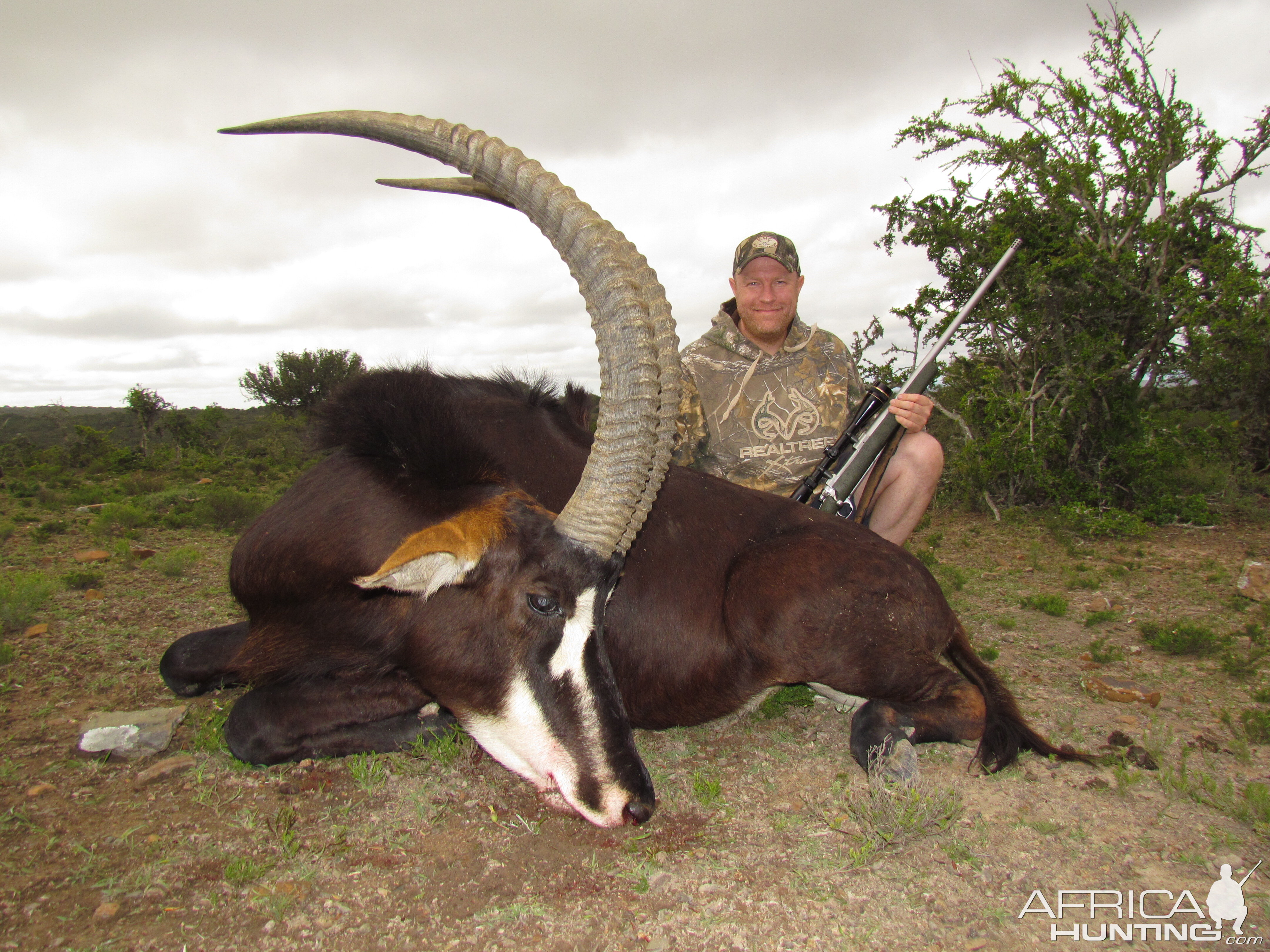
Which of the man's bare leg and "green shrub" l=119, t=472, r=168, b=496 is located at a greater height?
the man's bare leg

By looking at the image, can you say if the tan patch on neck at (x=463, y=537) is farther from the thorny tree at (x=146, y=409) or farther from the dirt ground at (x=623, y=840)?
the thorny tree at (x=146, y=409)

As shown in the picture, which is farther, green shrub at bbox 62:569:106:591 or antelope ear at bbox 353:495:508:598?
green shrub at bbox 62:569:106:591

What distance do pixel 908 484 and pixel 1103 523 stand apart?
642 centimetres

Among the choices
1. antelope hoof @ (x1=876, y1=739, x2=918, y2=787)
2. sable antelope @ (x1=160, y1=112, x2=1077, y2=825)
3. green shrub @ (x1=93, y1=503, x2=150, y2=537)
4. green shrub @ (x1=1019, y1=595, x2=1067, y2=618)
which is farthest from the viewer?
green shrub @ (x1=93, y1=503, x2=150, y2=537)

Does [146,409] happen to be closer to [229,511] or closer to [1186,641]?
[229,511]

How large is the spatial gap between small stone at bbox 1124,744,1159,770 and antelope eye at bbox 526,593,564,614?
3035 millimetres

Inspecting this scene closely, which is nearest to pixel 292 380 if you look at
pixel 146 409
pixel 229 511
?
pixel 146 409

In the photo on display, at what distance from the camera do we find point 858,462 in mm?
5297

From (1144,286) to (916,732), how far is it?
11289 millimetres

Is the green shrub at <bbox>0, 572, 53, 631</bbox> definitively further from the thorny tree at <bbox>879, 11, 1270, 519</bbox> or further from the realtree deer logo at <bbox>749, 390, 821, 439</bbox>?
the thorny tree at <bbox>879, 11, 1270, 519</bbox>

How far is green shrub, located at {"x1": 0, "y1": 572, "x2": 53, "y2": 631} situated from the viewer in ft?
16.8

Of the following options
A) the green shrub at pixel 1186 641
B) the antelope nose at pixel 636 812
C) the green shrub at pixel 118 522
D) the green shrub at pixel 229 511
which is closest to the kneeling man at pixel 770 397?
the green shrub at pixel 1186 641

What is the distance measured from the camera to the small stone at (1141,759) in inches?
141

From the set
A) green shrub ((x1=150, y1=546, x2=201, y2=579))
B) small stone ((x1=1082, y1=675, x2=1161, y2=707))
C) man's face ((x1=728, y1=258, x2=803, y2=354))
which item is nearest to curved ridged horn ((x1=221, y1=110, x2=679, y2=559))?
man's face ((x1=728, y1=258, x2=803, y2=354))
